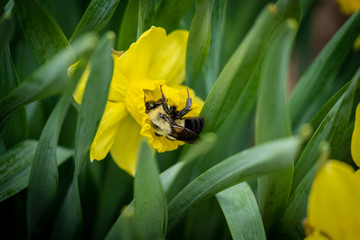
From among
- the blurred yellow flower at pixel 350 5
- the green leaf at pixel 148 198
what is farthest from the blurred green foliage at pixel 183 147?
the blurred yellow flower at pixel 350 5

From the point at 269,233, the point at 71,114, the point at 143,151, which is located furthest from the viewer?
the point at 71,114

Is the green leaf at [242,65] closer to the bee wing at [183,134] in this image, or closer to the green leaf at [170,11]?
the bee wing at [183,134]

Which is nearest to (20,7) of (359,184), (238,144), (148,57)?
(148,57)

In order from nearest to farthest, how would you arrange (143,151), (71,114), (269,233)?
(143,151) < (269,233) < (71,114)

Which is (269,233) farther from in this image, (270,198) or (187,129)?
(187,129)

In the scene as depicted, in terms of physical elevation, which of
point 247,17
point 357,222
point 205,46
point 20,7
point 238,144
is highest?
point 20,7

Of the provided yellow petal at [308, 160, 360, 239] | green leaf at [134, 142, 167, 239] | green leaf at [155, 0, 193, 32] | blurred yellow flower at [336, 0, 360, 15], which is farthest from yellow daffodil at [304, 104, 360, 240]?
blurred yellow flower at [336, 0, 360, 15]
